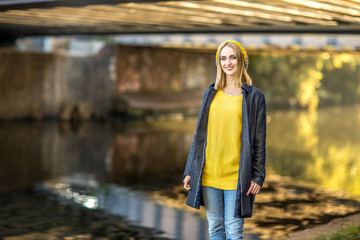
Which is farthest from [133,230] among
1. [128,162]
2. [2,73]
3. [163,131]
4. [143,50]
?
[143,50]

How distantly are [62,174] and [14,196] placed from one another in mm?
2518

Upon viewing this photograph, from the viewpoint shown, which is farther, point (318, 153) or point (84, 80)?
point (84, 80)

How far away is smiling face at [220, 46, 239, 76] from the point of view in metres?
4.64

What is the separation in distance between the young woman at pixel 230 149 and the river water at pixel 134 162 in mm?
3151

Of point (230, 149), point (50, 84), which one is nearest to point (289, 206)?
point (230, 149)

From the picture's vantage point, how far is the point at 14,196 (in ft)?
34.0

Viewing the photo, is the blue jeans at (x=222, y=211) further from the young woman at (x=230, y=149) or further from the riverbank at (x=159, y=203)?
the riverbank at (x=159, y=203)

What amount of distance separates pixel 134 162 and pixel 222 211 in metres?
10.2

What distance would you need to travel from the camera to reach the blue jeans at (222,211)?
4598 millimetres

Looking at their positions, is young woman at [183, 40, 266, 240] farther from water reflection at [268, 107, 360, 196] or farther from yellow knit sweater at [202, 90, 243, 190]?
water reflection at [268, 107, 360, 196]

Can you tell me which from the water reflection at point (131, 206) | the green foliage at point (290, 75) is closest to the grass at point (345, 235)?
the water reflection at point (131, 206)

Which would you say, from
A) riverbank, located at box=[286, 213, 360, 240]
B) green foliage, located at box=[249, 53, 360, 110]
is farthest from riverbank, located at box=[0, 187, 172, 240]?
green foliage, located at box=[249, 53, 360, 110]

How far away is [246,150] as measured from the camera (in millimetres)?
4508

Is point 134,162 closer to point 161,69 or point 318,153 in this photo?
point 318,153
